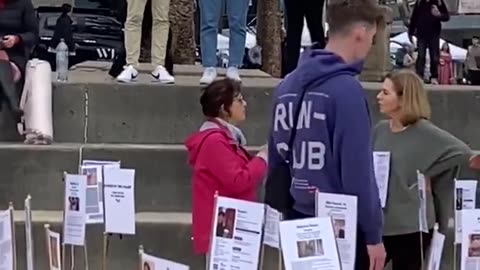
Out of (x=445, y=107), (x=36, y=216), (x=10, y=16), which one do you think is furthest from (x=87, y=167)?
(x=445, y=107)

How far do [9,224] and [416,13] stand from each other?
12616mm

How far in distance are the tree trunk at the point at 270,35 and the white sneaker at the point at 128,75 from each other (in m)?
4.76

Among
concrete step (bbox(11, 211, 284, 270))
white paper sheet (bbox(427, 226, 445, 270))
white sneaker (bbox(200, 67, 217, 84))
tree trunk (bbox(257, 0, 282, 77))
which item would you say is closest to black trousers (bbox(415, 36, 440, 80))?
tree trunk (bbox(257, 0, 282, 77))

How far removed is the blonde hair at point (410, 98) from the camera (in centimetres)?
612

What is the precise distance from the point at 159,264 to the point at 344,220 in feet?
2.63

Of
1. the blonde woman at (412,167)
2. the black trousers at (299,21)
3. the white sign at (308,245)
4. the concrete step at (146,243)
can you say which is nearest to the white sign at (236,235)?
the white sign at (308,245)

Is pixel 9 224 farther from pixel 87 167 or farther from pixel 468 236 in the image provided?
pixel 468 236

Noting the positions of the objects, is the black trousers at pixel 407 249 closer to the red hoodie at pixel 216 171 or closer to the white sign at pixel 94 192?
the red hoodie at pixel 216 171

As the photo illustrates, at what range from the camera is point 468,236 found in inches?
199

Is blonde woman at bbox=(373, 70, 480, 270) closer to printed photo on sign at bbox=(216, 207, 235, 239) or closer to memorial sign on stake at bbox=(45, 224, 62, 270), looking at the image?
printed photo on sign at bbox=(216, 207, 235, 239)

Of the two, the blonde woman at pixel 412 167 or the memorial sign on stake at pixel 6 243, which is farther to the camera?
the blonde woman at pixel 412 167

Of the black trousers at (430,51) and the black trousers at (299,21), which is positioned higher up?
the black trousers at (299,21)

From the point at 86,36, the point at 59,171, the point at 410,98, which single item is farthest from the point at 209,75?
the point at 86,36

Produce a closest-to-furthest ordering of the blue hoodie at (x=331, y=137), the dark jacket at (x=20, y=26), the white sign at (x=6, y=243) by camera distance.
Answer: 1. the blue hoodie at (x=331, y=137)
2. the white sign at (x=6, y=243)
3. the dark jacket at (x=20, y=26)
